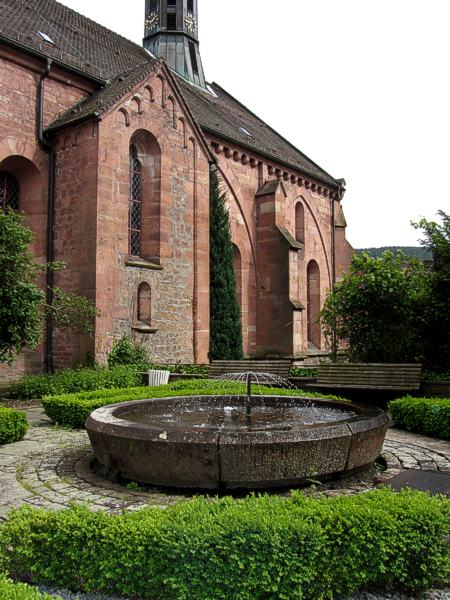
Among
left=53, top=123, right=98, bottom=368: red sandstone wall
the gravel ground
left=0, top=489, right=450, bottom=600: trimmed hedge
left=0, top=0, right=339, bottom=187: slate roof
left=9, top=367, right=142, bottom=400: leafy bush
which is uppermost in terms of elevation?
left=0, top=0, right=339, bottom=187: slate roof

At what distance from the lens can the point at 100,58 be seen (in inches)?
786

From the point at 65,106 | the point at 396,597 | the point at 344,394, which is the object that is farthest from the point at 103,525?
the point at 65,106

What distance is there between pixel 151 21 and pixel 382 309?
77.2ft

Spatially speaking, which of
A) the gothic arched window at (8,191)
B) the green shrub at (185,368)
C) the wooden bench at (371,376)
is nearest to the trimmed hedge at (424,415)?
the wooden bench at (371,376)

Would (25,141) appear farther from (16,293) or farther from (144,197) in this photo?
(16,293)

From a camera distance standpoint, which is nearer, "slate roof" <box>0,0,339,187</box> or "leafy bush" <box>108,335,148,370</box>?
"leafy bush" <box>108,335,148,370</box>

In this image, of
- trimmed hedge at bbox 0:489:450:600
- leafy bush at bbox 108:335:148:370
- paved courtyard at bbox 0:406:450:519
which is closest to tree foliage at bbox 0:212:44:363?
leafy bush at bbox 108:335:148:370

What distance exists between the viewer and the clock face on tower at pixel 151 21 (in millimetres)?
28859

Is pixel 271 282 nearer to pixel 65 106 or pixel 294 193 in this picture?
pixel 294 193

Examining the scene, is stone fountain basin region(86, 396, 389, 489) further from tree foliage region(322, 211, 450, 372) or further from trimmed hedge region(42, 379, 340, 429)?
tree foliage region(322, 211, 450, 372)

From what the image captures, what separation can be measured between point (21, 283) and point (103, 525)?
28.5ft

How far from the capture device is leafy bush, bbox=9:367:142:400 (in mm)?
11758

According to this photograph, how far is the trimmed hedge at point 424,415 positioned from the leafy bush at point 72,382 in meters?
6.29

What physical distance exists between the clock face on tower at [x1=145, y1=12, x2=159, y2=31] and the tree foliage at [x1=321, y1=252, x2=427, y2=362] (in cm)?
2178
